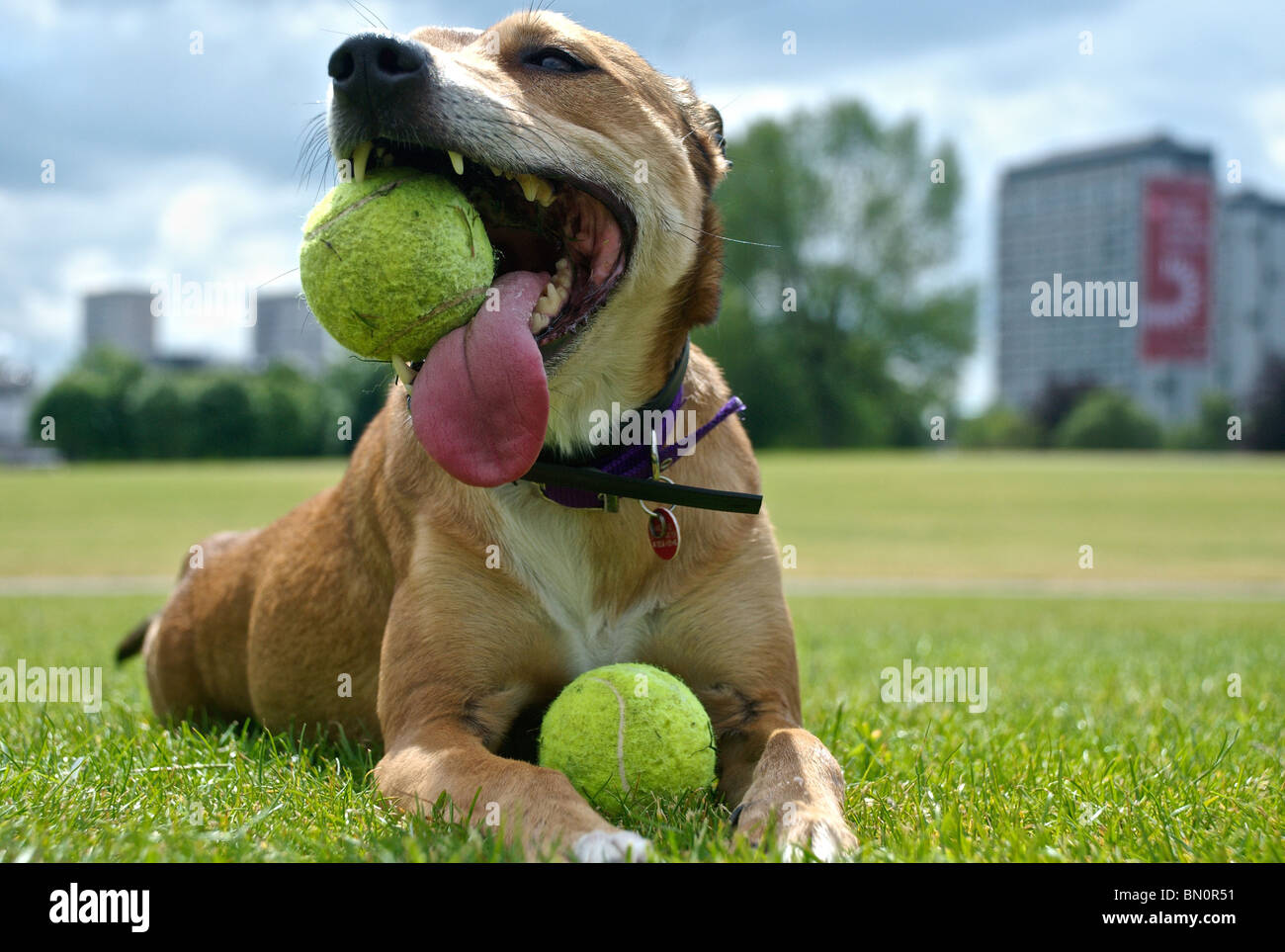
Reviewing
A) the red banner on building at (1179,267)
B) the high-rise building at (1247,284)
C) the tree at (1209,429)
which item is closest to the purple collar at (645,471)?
the tree at (1209,429)

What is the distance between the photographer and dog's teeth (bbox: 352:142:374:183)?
2908mm

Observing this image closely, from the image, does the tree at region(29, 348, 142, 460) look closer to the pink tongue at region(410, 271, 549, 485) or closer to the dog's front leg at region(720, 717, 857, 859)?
the pink tongue at region(410, 271, 549, 485)

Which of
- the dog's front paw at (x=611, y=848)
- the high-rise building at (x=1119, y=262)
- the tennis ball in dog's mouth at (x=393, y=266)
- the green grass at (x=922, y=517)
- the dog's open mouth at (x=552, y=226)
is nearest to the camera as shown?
the dog's front paw at (x=611, y=848)

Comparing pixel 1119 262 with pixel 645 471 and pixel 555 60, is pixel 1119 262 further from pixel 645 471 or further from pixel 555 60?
pixel 645 471

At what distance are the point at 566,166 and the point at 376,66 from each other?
0.56m

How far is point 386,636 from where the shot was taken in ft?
10.3

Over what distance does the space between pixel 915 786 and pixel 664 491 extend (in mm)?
1043

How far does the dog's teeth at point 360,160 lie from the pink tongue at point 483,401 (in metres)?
0.53

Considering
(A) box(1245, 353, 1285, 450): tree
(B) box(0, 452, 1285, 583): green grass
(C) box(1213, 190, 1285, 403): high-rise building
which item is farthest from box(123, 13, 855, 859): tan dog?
(C) box(1213, 190, 1285, 403): high-rise building

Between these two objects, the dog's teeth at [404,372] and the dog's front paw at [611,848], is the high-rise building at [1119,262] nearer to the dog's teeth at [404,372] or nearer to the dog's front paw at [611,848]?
the dog's teeth at [404,372]

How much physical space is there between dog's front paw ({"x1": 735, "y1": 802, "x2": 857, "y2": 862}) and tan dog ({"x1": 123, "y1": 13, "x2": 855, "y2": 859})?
2.9 inches

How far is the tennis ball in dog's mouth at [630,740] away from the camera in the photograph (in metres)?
2.72
